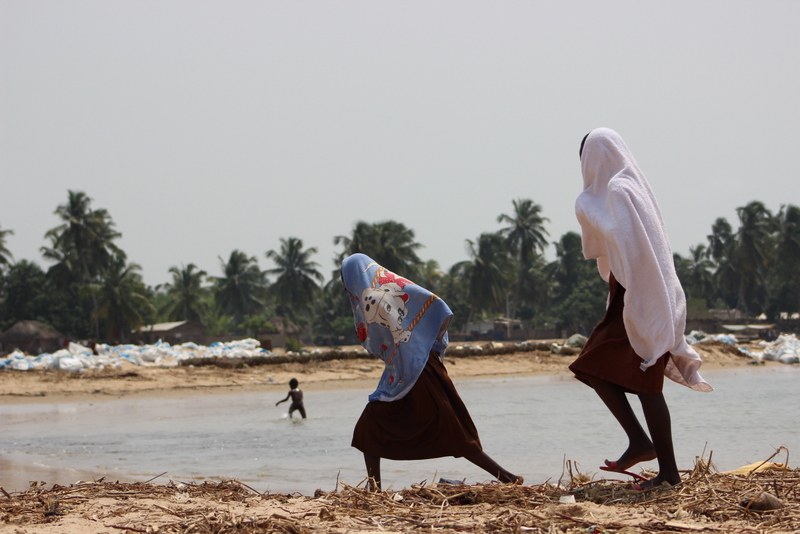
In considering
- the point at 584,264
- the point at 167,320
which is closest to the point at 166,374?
the point at 167,320

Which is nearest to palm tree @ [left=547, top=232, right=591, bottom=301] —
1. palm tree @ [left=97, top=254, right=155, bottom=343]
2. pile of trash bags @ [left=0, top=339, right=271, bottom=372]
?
palm tree @ [left=97, top=254, right=155, bottom=343]

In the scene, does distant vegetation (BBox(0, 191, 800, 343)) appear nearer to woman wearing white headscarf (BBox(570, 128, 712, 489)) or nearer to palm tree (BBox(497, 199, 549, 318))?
palm tree (BBox(497, 199, 549, 318))

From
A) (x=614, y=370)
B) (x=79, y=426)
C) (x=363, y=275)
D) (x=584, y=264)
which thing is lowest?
(x=79, y=426)

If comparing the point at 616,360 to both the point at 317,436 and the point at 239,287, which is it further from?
the point at 239,287

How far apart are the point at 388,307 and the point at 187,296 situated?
67.3 m

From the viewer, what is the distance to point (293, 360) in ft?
83.3

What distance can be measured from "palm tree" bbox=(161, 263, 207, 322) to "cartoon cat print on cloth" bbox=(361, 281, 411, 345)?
2612 inches

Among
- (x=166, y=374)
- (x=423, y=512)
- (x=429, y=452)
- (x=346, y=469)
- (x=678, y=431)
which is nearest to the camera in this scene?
(x=423, y=512)

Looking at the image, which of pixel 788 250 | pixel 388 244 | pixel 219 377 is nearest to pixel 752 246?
pixel 788 250

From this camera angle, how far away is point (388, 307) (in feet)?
18.6

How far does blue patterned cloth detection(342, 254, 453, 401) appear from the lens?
18.0ft

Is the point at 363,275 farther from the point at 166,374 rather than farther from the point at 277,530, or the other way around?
the point at 166,374

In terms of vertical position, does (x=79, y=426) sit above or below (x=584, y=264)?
below

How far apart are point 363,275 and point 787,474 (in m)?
2.50
